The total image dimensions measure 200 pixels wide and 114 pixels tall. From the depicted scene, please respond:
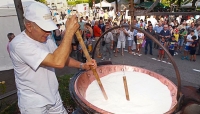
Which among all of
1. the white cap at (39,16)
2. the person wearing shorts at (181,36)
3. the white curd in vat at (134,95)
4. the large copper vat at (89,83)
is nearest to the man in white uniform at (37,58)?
the white cap at (39,16)

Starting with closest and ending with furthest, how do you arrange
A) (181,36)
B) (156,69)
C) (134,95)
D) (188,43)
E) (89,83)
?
(134,95) → (89,83) → (156,69) → (188,43) → (181,36)

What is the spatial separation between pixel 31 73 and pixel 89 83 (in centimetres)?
83

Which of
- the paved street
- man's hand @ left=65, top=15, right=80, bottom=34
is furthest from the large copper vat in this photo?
the paved street

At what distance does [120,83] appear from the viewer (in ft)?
7.84

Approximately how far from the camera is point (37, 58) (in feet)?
5.24

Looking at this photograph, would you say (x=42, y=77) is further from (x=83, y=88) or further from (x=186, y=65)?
(x=186, y=65)

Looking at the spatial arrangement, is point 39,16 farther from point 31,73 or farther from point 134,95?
point 134,95

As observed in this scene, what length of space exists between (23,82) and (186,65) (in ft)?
23.4

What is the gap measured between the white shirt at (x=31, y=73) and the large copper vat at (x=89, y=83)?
28cm

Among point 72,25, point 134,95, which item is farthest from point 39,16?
point 134,95

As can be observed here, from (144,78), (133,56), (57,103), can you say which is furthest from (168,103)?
(133,56)

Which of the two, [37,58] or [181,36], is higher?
[37,58]

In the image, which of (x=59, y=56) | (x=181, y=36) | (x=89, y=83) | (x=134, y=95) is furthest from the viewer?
(x=181, y=36)

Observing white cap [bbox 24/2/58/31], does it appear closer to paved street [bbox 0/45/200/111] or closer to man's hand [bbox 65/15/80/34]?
man's hand [bbox 65/15/80/34]
